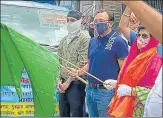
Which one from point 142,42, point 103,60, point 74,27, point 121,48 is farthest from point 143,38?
point 74,27

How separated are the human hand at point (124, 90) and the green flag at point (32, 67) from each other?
2.04 feet

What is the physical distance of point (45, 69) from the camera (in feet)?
13.9

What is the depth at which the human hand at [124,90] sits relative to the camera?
161 inches

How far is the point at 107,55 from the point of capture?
514 centimetres

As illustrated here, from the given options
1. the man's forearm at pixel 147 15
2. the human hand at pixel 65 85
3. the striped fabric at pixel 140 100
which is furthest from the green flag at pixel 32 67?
the man's forearm at pixel 147 15

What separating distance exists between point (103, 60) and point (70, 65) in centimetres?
105

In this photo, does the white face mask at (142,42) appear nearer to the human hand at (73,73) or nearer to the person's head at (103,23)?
the person's head at (103,23)

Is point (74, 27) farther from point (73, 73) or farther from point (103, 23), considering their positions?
point (103, 23)

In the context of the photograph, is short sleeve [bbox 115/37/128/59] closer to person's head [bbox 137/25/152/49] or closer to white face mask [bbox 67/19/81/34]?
person's head [bbox 137/25/152/49]

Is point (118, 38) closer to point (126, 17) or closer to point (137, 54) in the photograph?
point (126, 17)

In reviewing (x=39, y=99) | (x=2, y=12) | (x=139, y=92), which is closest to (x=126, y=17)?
(x=139, y=92)

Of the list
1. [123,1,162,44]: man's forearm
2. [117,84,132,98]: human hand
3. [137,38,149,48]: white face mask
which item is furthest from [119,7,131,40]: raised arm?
[123,1,162,44]: man's forearm

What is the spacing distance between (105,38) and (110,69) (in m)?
0.36

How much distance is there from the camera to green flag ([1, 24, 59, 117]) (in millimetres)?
4074
